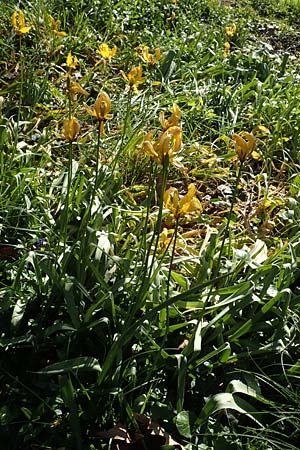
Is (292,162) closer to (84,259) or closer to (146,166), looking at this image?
(146,166)

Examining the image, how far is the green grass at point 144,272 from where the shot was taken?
1.95 metres

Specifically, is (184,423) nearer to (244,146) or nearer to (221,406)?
(221,406)

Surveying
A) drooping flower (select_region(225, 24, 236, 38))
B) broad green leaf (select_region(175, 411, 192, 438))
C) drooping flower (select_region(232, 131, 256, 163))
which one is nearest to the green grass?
broad green leaf (select_region(175, 411, 192, 438))

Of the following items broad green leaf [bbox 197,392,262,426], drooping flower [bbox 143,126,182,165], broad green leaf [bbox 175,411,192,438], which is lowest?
broad green leaf [bbox 175,411,192,438]

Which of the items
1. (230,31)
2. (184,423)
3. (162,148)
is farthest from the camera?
(230,31)

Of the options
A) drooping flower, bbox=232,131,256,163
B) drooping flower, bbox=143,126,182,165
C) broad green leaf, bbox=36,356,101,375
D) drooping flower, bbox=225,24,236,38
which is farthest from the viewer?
drooping flower, bbox=225,24,236,38

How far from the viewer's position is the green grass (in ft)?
6.41

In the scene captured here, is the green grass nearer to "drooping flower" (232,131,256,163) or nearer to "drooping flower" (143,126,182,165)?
"drooping flower" (143,126,182,165)

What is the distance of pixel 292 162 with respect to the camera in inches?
141

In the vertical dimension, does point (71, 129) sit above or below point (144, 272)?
above

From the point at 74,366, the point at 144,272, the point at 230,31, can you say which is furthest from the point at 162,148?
the point at 230,31

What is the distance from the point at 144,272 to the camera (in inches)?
79.3

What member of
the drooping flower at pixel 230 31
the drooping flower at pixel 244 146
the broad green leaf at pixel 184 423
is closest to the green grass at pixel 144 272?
the broad green leaf at pixel 184 423

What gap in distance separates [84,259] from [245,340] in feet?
2.16
